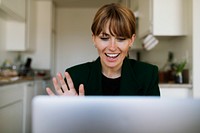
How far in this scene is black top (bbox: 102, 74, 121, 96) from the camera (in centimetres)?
97

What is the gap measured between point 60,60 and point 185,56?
10.9ft

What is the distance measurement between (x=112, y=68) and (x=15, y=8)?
105 inches

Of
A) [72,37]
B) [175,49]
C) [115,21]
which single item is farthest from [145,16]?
[72,37]

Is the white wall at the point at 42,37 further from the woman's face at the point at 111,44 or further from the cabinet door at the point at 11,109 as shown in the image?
the woman's face at the point at 111,44

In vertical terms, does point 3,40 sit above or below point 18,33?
below

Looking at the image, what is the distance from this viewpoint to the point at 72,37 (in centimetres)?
544

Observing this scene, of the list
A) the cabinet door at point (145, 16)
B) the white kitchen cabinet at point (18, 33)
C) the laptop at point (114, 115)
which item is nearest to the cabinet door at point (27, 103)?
the white kitchen cabinet at point (18, 33)

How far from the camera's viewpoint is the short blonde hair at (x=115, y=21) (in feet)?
2.45

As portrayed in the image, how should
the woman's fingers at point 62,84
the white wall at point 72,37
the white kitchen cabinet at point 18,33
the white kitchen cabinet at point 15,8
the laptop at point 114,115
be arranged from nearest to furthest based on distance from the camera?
the laptop at point 114,115
the woman's fingers at point 62,84
the white kitchen cabinet at point 15,8
the white kitchen cabinet at point 18,33
the white wall at point 72,37

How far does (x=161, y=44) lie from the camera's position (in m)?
3.27

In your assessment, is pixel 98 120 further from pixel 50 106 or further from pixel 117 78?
pixel 117 78

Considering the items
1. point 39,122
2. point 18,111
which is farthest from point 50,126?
point 18,111

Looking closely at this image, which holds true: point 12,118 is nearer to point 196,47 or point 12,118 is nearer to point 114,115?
point 196,47

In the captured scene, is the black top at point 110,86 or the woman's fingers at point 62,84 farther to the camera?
the black top at point 110,86
